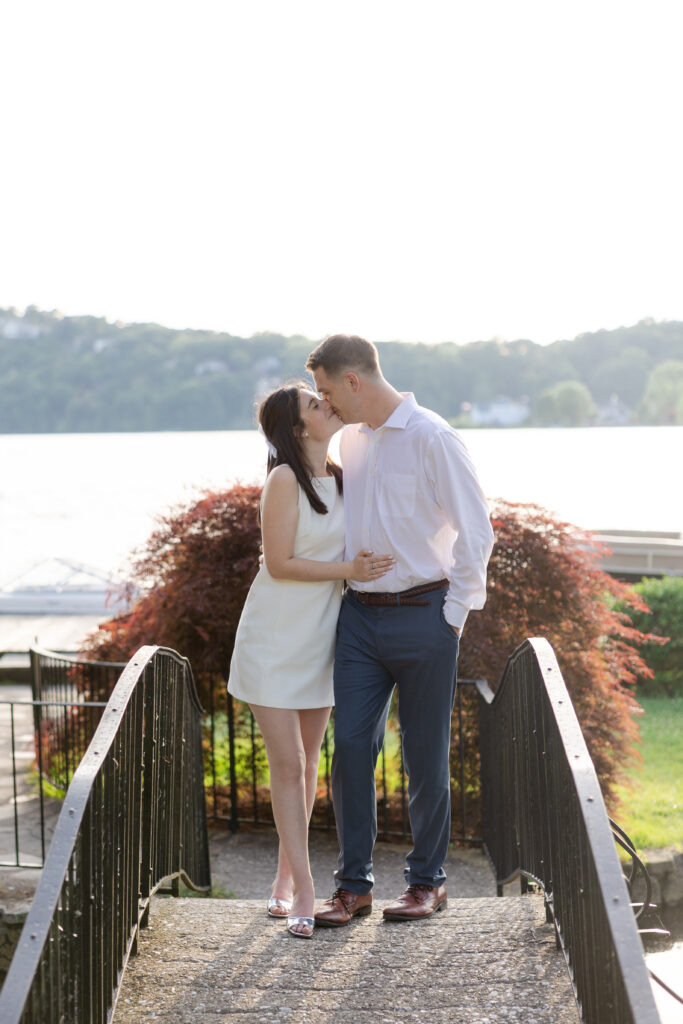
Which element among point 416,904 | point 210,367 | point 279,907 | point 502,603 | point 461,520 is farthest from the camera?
point 210,367

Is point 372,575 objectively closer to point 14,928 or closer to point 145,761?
point 145,761

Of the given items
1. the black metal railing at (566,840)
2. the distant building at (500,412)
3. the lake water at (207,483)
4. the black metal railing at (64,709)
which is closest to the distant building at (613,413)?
the lake water at (207,483)

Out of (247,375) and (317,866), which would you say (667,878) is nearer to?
(317,866)

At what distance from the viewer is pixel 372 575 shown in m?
3.60

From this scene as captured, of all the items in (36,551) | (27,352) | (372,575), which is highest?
(27,352)

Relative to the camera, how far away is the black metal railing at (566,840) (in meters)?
1.95

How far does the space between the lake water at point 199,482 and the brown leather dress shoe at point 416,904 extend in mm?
3309

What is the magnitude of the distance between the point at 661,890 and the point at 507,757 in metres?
2.86

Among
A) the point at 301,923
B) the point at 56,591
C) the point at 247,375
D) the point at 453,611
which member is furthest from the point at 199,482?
the point at 247,375

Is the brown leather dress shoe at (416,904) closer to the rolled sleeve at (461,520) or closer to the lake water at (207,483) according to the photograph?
the rolled sleeve at (461,520)

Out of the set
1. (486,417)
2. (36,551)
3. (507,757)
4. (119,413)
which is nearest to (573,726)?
(507,757)

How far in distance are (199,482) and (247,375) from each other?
180 feet

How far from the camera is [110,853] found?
9.23ft

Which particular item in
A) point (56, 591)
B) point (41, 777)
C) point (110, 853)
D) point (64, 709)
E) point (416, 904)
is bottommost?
point (56, 591)
